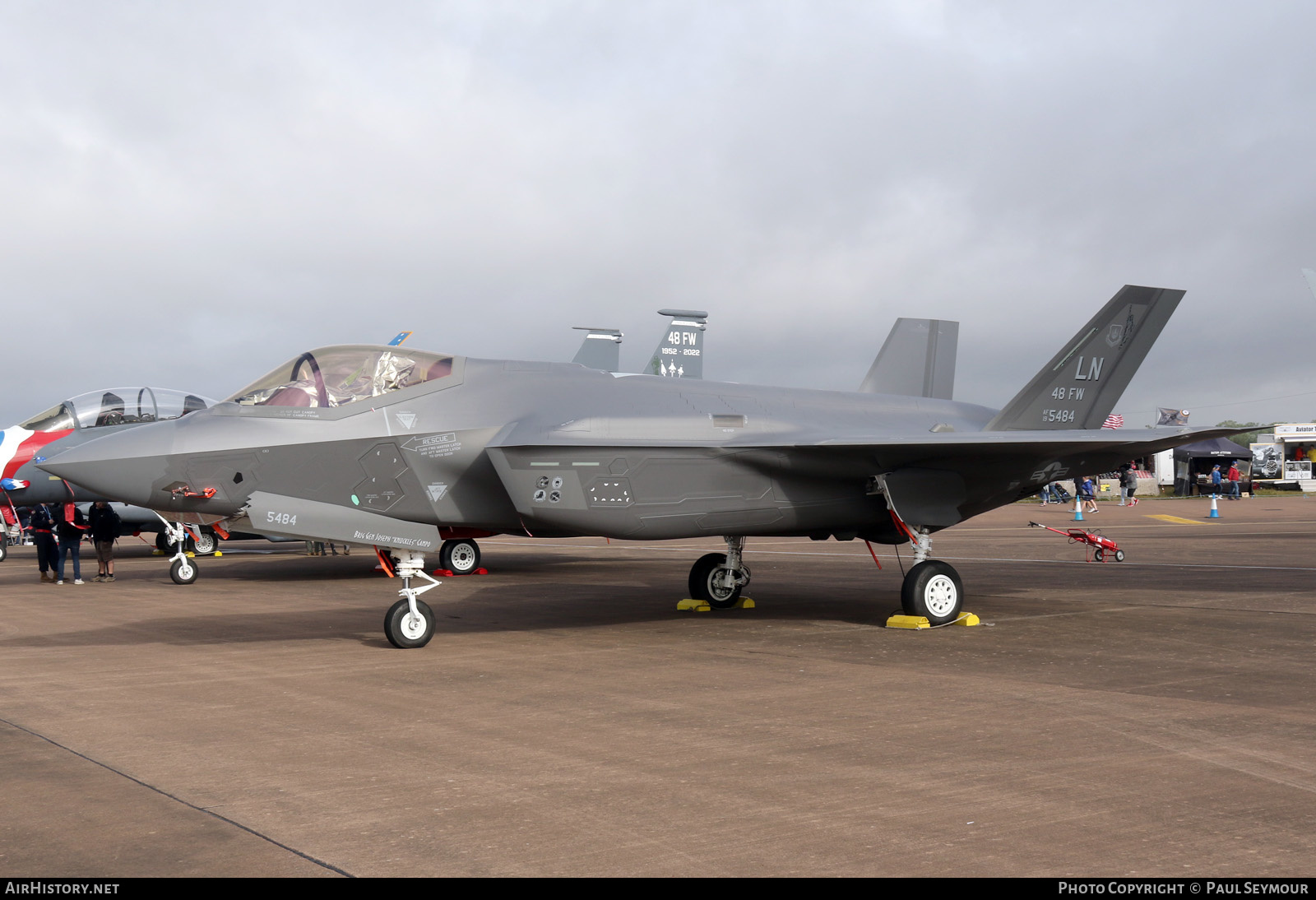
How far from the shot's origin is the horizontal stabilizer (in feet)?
30.3

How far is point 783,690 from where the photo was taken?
749 centimetres

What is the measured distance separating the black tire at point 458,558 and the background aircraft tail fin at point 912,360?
802 centimetres

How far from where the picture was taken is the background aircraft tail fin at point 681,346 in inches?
1231

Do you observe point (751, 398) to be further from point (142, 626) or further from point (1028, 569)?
point (1028, 569)

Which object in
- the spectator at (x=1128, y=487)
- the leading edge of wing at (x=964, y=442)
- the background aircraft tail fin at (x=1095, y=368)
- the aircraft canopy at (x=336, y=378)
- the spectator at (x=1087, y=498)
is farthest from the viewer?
the spectator at (x=1128, y=487)

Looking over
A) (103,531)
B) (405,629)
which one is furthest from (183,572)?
(405,629)

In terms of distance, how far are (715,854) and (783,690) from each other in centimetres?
353

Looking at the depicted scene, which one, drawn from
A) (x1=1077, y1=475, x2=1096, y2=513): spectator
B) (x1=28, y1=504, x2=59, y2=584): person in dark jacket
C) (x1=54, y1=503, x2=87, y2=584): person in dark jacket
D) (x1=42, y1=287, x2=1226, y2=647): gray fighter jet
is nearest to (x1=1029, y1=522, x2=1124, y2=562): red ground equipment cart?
(x1=42, y1=287, x2=1226, y2=647): gray fighter jet

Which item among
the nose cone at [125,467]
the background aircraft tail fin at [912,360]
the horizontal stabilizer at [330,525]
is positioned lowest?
the horizontal stabilizer at [330,525]

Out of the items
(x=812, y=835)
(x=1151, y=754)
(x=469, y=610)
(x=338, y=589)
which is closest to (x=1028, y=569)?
(x=469, y=610)

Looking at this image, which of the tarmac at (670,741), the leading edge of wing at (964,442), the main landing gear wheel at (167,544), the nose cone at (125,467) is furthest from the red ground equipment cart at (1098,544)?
the main landing gear wheel at (167,544)

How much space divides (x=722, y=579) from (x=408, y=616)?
4.43 m

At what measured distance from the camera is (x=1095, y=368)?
42.6 ft

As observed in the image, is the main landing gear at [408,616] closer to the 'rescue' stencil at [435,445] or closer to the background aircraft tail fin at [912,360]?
the 'rescue' stencil at [435,445]
